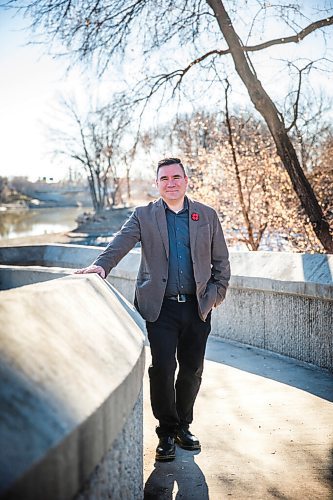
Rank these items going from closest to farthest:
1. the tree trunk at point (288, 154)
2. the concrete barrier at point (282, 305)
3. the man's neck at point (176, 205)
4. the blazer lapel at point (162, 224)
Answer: the blazer lapel at point (162, 224)
the man's neck at point (176, 205)
the concrete barrier at point (282, 305)
the tree trunk at point (288, 154)

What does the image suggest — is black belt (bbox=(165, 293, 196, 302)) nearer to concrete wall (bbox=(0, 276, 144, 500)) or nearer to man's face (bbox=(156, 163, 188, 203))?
man's face (bbox=(156, 163, 188, 203))

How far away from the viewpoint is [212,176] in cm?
1127

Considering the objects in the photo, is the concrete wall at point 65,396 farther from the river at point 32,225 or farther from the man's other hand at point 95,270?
the river at point 32,225

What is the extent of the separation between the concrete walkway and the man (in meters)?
0.20

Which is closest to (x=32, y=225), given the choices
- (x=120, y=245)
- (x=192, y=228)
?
(x=120, y=245)

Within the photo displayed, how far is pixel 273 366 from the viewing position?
14.5 ft

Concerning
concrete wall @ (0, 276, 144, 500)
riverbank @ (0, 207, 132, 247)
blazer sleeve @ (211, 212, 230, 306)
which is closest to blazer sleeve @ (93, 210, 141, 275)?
blazer sleeve @ (211, 212, 230, 306)

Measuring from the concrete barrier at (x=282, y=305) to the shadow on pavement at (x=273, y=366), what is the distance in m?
0.09

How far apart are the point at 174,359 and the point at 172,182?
1.13 meters

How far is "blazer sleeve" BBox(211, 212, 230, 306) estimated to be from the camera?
10.2 feet

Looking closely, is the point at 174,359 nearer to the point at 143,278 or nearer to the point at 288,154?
the point at 143,278

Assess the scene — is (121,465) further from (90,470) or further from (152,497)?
(152,497)

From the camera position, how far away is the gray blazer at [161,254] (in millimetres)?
2924

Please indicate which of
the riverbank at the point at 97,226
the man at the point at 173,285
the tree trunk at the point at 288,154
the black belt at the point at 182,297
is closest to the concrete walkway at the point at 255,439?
the man at the point at 173,285
